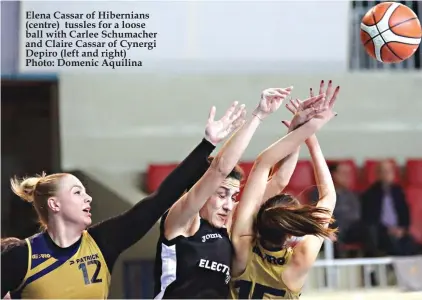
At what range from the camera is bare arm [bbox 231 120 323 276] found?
180 inches

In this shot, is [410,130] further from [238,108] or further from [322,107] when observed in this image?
[238,108]

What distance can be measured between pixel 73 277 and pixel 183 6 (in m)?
2.18

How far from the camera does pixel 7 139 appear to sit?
726 cm

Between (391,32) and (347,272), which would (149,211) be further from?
(347,272)

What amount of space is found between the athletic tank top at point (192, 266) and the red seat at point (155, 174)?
5.92 ft

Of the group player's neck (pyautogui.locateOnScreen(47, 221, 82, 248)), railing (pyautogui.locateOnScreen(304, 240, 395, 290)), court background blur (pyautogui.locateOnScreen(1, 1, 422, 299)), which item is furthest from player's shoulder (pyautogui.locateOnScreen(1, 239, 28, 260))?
railing (pyautogui.locateOnScreen(304, 240, 395, 290))

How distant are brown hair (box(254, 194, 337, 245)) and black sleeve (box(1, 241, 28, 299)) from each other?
1.23 m

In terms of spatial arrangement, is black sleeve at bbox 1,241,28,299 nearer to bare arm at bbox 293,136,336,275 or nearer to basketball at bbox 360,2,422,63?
bare arm at bbox 293,136,336,275

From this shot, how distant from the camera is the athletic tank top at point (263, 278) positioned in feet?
15.0

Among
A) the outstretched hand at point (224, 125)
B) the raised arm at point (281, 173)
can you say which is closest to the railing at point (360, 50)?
the raised arm at point (281, 173)

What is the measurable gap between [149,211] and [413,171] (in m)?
3.26

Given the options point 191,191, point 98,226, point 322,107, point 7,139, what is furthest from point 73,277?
point 7,139

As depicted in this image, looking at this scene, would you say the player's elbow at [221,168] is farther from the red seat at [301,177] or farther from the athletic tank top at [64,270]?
the red seat at [301,177]

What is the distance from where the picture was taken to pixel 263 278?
4594 mm
